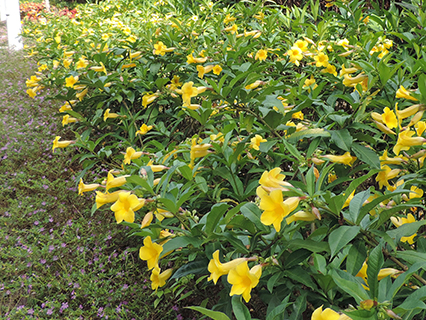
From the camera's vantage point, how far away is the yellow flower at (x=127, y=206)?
102 cm

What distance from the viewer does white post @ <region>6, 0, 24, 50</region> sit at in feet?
21.4

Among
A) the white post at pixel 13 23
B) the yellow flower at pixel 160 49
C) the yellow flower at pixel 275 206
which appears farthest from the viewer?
the white post at pixel 13 23

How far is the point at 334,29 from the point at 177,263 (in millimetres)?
2195

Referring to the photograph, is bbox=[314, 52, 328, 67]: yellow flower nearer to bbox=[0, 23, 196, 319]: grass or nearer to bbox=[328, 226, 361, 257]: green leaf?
bbox=[328, 226, 361, 257]: green leaf

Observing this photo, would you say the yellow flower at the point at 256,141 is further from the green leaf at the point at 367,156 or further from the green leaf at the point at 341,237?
the green leaf at the point at 341,237

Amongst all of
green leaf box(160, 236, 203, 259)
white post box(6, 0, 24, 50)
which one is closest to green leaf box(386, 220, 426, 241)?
green leaf box(160, 236, 203, 259)

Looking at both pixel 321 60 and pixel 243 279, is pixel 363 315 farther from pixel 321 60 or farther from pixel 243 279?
pixel 321 60

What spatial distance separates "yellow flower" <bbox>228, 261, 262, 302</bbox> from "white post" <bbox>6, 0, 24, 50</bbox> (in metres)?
7.36

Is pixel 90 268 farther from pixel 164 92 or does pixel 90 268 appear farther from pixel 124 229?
pixel 164 92

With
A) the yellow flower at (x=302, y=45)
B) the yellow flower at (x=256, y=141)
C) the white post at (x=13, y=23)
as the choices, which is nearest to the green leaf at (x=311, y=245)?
the yellow flower at (x=256, y=141)

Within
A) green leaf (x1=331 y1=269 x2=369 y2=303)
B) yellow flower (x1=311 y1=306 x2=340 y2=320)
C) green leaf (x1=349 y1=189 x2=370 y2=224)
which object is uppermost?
green leaf (x1=349 y1=189 x2=370 y2=224)

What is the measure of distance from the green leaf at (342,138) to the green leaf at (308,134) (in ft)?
0.08

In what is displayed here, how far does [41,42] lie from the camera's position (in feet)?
14.4

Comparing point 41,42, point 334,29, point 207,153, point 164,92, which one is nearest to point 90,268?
point 164,92
